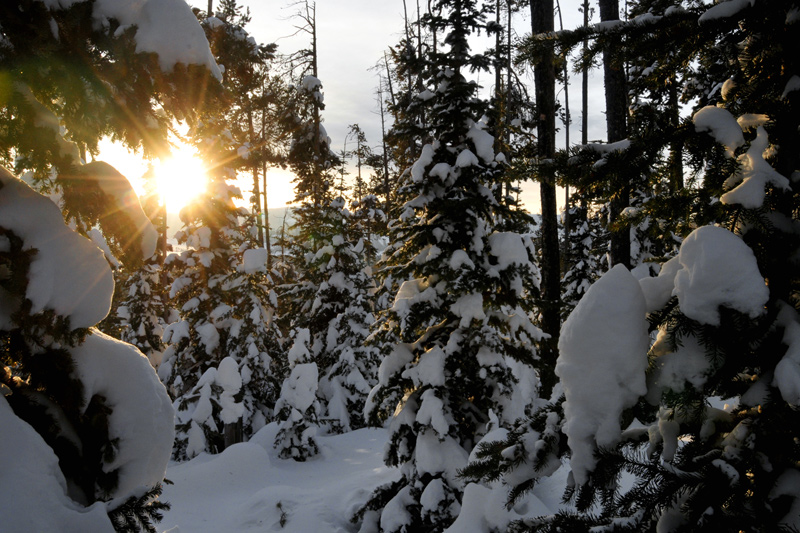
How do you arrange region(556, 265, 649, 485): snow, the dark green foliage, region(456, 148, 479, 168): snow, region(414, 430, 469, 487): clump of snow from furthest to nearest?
region(456, 148, 479, 168): snow, region(414, 430, 469, 487): clump of snow, the dark green foliage, region(556, 265, 649, 485): snow

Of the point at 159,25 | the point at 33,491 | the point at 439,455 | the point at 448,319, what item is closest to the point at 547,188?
the point at 448,319

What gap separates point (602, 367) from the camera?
7.50 feet

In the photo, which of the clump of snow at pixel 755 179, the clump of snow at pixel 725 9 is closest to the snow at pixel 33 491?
the clump of snow at pixel 755 179

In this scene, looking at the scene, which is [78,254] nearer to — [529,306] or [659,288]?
[659,288]

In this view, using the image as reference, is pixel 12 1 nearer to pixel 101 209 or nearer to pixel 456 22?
pixel 101 209

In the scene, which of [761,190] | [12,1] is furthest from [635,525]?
[12,1]

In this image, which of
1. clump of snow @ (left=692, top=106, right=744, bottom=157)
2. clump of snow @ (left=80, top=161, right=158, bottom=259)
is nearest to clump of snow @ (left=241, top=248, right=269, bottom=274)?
clump of snow @ (left=80, top=161, right=158, bottom=259)

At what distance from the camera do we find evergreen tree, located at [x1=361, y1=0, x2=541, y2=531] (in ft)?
26.0

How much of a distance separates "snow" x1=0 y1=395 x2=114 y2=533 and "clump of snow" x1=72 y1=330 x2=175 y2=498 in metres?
0.48

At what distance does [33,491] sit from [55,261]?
154cm

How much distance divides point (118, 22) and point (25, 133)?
3.67ft

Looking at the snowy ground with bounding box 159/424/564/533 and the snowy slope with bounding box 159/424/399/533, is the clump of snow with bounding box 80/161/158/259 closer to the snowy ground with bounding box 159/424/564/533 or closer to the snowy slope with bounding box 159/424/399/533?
the snowy slope with bounding box 159/424/399/533

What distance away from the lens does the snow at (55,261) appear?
10.8 ft

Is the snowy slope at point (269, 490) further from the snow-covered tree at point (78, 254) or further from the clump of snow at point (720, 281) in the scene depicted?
the clump of snow at point (720, 281)
